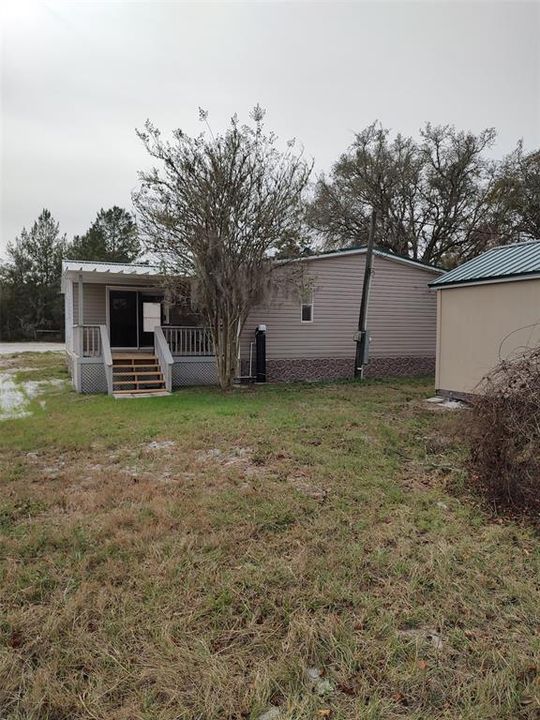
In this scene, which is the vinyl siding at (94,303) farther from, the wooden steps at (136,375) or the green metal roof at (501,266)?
the green metal roof at (501,266)

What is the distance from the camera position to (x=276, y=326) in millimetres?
12695

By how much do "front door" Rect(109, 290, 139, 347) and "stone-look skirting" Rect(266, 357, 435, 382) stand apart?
3898 millimetres

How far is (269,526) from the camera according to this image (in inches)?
139

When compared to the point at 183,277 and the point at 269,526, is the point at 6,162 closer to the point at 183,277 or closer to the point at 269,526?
the point at 183,277

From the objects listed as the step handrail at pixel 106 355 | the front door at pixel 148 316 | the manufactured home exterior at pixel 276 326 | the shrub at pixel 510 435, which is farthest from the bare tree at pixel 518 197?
the shrub at pixel 510 435

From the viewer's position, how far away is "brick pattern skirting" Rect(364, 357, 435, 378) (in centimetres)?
1393

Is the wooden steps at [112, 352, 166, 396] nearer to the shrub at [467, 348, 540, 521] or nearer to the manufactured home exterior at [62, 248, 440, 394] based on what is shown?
the manufactured home exterior at [62, 248, 440, 394]

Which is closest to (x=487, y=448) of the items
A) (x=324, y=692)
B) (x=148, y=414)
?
(x=324, y=692)

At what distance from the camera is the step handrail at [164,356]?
10.8 meters

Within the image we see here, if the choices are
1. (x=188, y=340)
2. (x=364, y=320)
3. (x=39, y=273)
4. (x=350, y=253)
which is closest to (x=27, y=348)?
(x=39, y=273)

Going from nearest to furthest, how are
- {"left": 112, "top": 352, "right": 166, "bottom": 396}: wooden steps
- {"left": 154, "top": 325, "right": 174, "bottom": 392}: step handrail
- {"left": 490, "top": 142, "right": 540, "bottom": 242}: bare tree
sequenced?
{"left": 112, "top": 352, "right": 166, "bottom": 396}: wooden steps → {"left": 154, "top": 325, "right": 174, "bottom": 392}: step handrail → {"left": 490, "top": 142, "right": 540, "bottom": 242}: bare tree

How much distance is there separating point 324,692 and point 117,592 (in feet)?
4.27

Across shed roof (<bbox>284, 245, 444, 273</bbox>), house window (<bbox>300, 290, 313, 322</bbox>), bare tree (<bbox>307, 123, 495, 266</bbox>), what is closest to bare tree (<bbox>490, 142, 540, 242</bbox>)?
bare tree (<bbox>307, 123, 495, 266</bbox>)

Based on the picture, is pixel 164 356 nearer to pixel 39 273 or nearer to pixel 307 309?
pixel 307 309
